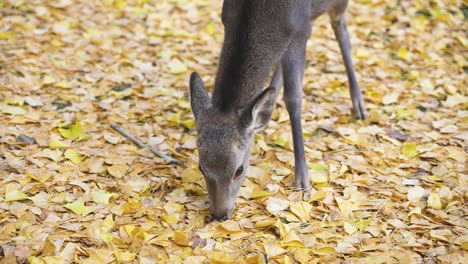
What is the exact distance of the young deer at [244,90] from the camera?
15.6ft

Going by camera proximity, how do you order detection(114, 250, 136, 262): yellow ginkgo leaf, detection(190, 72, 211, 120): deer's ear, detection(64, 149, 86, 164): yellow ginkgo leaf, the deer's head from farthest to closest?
detection(64, 149, 86, 164): yellow ginkgo leaf, detection(190, 72, 211, 120): deer's ear, the deer's head, detection(114, 250, 136, 262): yellow ginkgo leaf

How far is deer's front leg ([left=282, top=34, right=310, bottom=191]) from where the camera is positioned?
5387mm

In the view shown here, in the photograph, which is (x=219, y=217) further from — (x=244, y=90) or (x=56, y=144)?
(x=56, y=144)

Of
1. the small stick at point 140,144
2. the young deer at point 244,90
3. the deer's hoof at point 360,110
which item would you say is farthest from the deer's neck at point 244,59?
the deer's hoof at point 360,110

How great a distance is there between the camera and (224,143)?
472cm

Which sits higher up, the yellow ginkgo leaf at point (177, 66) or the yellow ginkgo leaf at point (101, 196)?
the yellow ginkgo leaf at point (177, 66)

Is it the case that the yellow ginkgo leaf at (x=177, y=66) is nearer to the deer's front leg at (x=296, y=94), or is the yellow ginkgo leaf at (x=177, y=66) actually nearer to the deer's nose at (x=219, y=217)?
the deer's front leg at (x=296, y=94)

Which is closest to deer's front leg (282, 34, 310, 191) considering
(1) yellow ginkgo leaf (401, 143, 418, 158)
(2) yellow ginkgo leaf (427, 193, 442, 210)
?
(2) yellow ginkgo leaf (427, 193, 442, 210)

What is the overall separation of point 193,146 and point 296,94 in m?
1.24

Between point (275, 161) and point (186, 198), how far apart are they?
3.55ft

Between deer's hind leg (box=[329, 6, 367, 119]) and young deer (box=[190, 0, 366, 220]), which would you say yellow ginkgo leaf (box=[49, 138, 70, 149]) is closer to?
young deer (box=[190, 0, 366, 220])

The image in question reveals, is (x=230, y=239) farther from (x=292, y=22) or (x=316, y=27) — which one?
(x=316, y=27)

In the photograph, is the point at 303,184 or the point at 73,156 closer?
the point at 303,184

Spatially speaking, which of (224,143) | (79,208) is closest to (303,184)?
(224,143)
